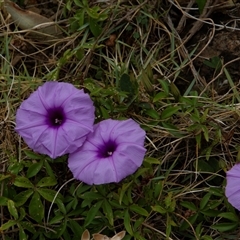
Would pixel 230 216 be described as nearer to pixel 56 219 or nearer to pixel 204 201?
pixel 204 201

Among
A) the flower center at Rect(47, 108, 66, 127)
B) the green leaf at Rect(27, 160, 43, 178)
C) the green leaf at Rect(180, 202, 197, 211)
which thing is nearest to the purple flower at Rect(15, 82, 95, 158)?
the flower center at Rect(47, 108, 66, 127)

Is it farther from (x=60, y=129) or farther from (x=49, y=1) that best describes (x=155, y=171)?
(x=49, y=1)

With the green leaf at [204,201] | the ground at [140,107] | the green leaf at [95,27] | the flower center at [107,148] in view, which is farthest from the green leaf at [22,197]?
the green leaf at [95,27]

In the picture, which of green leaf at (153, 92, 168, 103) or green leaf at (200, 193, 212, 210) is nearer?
green leaf at (200, 193, 212, 210)

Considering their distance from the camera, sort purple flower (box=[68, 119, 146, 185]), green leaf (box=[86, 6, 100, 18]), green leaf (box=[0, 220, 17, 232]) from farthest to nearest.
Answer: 1. green leaf (box=[86, 6, 100, 18])
2. green leaf (box=[0, 220, 17, 232])
3. purple flower (box=[68, 119, 146, 185])

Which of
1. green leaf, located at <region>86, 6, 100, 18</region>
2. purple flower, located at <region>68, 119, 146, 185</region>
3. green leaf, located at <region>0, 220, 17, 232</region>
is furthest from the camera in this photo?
green leaf, located at <region>86, 6, 100, 18</region>

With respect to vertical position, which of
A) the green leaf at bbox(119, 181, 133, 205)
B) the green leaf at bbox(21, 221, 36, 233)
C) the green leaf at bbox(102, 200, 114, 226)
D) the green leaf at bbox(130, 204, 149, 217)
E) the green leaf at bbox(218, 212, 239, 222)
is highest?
the green leaf at bbox(119, 181, 133, 205)

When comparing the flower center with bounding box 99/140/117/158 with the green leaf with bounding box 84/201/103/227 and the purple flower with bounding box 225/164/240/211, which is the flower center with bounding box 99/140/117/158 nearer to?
the green leaf with bounding box 84/201/103/227

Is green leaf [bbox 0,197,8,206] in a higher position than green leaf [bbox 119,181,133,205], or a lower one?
lower

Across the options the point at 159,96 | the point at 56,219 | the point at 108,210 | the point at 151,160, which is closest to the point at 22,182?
the point at 56,219
